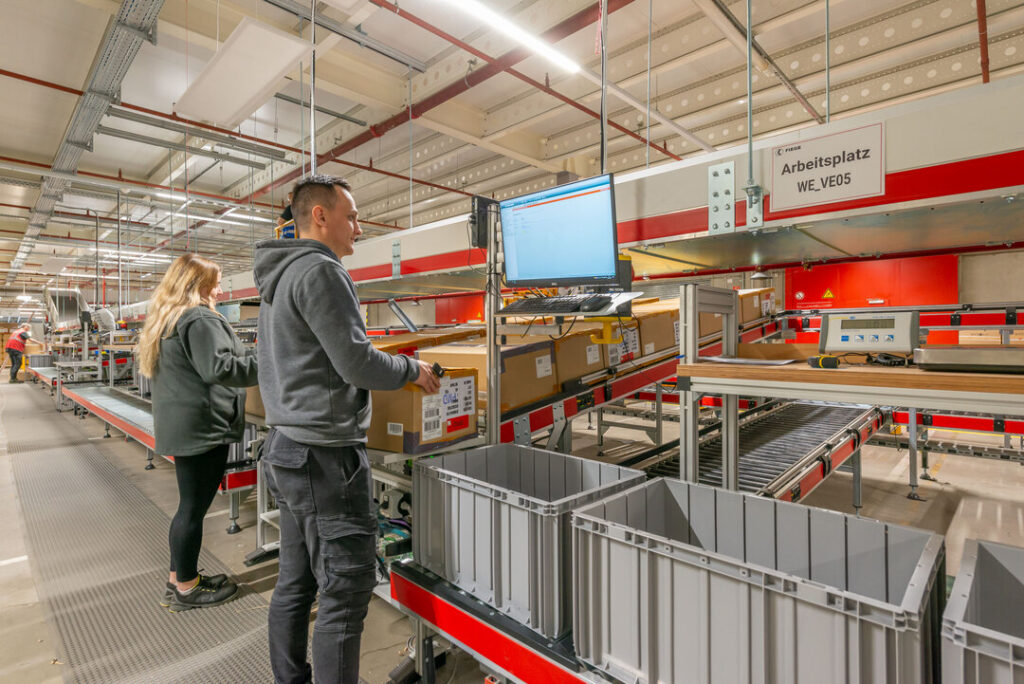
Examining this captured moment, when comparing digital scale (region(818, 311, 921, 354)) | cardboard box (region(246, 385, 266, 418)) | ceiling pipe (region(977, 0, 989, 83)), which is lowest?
cardboard box (region(246, 385, 266, 418))

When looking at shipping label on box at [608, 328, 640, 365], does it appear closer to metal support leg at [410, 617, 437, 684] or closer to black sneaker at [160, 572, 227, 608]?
metal support leg at [410, 617, 437, 684]

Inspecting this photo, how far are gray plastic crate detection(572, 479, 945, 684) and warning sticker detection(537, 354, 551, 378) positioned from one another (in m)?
1.00

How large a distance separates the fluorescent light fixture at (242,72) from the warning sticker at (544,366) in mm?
1883

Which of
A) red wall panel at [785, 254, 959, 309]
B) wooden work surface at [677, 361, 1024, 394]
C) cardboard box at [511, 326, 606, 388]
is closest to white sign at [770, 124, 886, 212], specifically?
wooden work surface at [677, 361, 1024, 394]

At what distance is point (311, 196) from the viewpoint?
1.64 m

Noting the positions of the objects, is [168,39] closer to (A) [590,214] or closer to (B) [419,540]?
(A) [590,214]

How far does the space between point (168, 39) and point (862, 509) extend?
22.9 ft

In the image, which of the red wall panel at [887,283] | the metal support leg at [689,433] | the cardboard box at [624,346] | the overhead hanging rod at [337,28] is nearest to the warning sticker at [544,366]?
the cardboard box at [624,346]

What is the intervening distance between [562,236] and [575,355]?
2.80 ft

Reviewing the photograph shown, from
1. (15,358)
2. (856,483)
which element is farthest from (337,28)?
(15,358)

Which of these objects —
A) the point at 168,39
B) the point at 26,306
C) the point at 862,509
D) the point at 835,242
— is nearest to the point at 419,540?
the point at 835,242

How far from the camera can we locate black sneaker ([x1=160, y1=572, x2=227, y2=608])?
2471 millimetres

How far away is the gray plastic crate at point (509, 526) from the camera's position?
4.45ft

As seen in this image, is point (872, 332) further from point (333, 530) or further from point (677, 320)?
point (677, 320)
